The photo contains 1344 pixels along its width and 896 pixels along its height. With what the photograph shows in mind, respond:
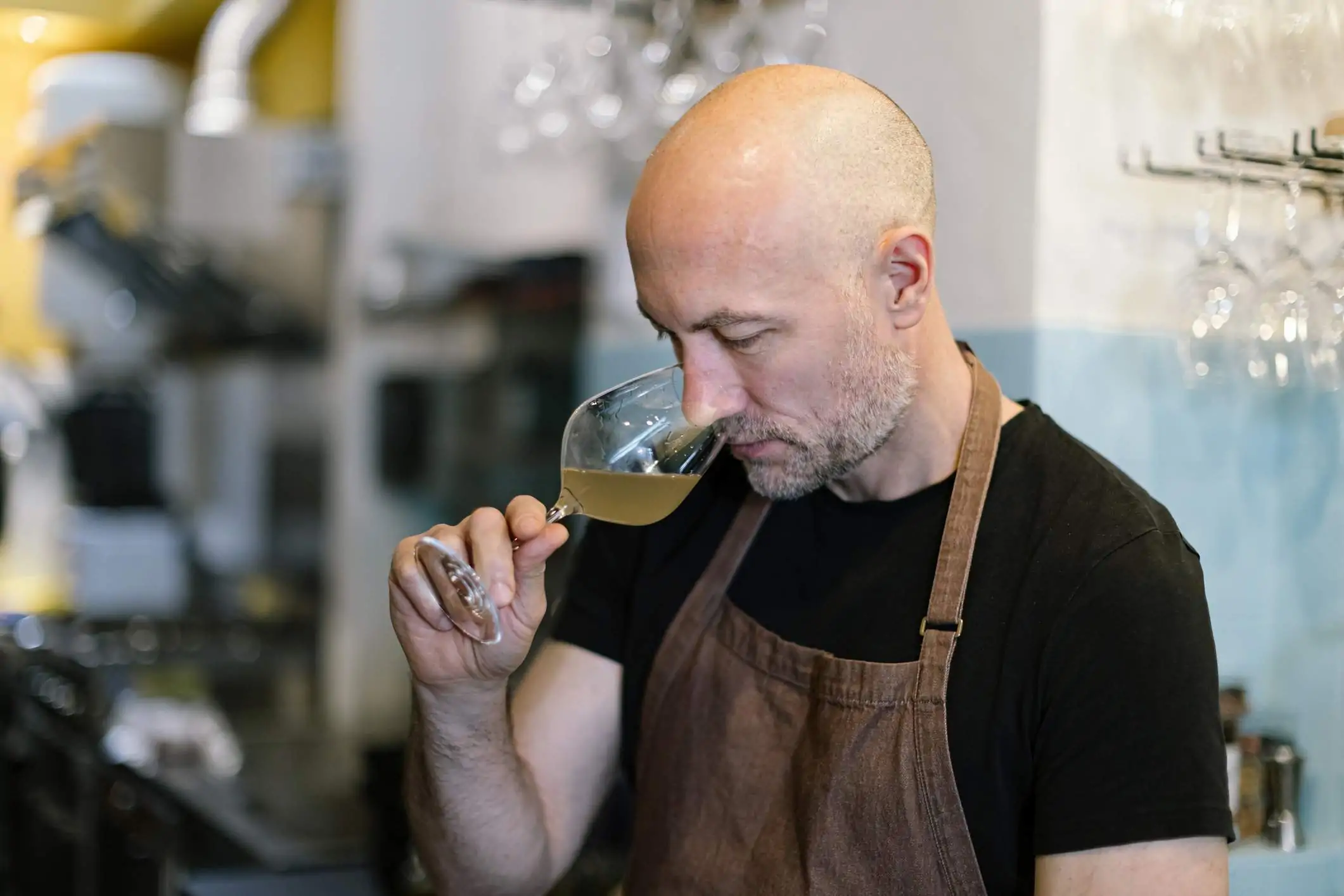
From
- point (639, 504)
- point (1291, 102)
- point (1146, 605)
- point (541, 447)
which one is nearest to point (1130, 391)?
point (1291, 102)

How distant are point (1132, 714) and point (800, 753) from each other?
1.10ft

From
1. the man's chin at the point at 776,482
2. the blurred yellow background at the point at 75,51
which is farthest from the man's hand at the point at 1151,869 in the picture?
the blurred yellow background at the point at 75,51

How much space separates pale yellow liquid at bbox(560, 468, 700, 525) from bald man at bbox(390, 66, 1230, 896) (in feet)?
0.24

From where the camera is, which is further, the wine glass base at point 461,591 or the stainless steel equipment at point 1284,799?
the stainless steel equipment at point 1284,799

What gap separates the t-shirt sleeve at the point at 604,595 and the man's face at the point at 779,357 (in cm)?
27

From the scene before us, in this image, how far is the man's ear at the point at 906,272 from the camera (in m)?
1.34

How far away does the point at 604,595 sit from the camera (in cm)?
160

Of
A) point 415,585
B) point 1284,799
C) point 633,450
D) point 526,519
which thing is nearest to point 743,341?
point 633,450

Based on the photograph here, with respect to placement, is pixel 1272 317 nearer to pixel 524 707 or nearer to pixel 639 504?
pixel 639 504

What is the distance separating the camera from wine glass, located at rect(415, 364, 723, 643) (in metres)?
1.34

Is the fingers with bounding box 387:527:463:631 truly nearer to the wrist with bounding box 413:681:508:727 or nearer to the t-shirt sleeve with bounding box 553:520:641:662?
Answer: the wrist with bounding box 413:681:508:727

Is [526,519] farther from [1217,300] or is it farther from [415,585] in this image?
[1217,300]

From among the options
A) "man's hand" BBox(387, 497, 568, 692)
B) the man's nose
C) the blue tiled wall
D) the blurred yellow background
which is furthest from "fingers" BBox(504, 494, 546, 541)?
the blurred yellow background

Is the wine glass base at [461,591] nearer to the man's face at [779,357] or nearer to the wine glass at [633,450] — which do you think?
the wine glass at [633,450]
